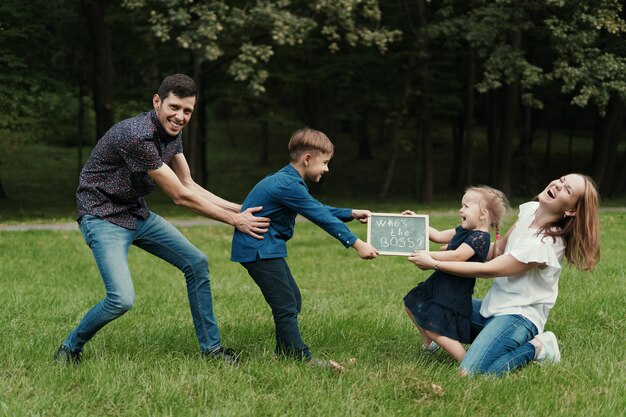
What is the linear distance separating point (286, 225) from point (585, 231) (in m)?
2.17

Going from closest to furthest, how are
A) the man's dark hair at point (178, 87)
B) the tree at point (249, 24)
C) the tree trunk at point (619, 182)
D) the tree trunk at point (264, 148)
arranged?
1. the man's dark hair at point (178, 87)
2. the tree at point (249, 24)
3. the tree trunk at point (619, 182)
4. the tree trunk at point (264, 148)

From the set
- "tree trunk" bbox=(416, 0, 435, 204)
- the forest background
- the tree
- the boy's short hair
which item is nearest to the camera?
the boy's short hair

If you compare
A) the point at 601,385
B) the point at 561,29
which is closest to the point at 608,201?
the point at 561,29

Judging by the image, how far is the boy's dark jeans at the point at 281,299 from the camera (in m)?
5.64

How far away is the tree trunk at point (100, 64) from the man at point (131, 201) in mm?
19536

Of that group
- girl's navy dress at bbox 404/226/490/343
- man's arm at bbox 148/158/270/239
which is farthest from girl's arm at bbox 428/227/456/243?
man's arm at bbox 148/158/270/239

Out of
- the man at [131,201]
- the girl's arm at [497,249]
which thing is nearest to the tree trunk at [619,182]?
the girl's arm at [497,249]

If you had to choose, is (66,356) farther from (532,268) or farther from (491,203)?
(532,268)

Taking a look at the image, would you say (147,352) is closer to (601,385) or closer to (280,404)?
(280,404)

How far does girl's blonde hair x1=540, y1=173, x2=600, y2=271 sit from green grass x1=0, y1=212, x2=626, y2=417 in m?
0.77

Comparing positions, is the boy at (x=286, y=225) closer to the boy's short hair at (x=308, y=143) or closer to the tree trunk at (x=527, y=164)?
the boy's short hair at (x=308, y=143)

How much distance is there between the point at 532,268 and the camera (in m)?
5.58

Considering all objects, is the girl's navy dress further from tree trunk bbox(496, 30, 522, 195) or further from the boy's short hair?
tree trunk bbox(496, 30, 522, 195)

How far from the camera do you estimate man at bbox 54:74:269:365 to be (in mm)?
5387
